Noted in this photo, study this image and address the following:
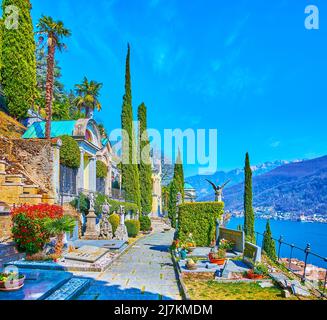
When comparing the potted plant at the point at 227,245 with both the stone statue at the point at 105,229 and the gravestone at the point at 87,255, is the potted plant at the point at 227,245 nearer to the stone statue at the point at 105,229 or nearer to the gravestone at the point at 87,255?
the gravestone at the point at 87,255

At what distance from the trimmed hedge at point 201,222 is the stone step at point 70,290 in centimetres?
987

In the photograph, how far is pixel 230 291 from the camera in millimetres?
9031

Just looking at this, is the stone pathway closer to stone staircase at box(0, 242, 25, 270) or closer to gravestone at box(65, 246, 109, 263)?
gravestone at box(65, 246, 109, 263)

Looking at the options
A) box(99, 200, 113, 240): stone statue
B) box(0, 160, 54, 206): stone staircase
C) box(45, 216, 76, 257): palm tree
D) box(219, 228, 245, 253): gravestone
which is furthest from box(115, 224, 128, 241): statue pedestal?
box(45, 216, 76, 257): palm tree

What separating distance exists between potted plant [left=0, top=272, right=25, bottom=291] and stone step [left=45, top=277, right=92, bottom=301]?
0.83 meters

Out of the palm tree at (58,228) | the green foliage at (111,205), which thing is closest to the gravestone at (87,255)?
the palm tree at (58,228)

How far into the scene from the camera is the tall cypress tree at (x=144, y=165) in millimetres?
39506

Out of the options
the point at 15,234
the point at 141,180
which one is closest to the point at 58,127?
the point at 15,234

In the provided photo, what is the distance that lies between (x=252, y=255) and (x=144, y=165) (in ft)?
92.8

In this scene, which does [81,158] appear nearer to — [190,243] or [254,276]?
[190,243]

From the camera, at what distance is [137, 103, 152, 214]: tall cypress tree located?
39506 millimetres

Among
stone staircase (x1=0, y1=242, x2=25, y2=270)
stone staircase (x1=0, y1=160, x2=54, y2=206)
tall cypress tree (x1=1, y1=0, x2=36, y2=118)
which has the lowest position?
stone staircase (x1=0, y1=242, x2=25, y2=270)
